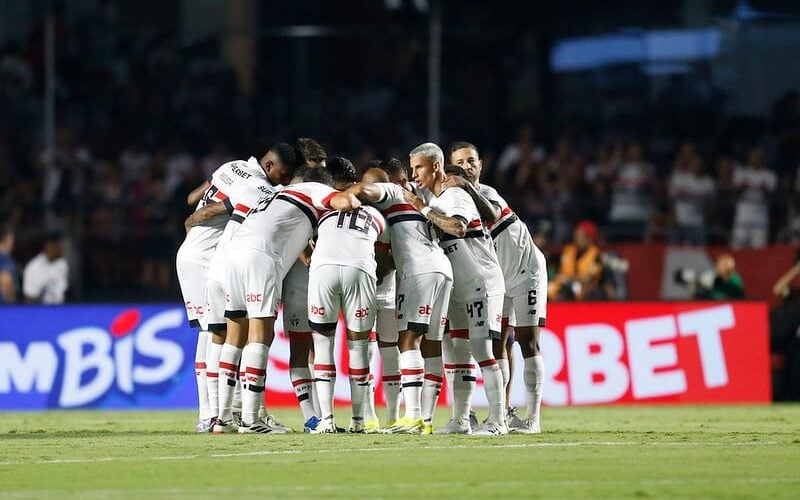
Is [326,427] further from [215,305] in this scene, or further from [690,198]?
[690,198]

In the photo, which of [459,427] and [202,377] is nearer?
[459,427]

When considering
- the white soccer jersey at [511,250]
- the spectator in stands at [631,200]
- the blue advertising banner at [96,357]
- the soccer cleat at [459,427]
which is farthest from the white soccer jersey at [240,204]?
the spectator in stands at [631,200]

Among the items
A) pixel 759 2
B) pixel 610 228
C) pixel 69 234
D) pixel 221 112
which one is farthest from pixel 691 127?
pixel 69 234

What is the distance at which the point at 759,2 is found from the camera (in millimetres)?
28172

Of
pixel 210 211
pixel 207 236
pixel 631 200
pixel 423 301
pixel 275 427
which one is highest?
pixel 631 200

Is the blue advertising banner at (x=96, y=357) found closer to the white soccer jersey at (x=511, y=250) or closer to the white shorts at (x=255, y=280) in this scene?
the white shorts at (x=255, y=280)

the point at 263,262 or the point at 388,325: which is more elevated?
the point at 263,262

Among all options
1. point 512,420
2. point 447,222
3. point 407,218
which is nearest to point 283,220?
point 407,218

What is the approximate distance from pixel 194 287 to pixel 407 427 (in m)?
2.59

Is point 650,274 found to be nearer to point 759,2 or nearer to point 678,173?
point 678,173

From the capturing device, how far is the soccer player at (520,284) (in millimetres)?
13945

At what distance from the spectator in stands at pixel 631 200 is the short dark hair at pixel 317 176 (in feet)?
36.8

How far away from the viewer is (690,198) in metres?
24.9

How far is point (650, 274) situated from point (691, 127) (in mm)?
5311
